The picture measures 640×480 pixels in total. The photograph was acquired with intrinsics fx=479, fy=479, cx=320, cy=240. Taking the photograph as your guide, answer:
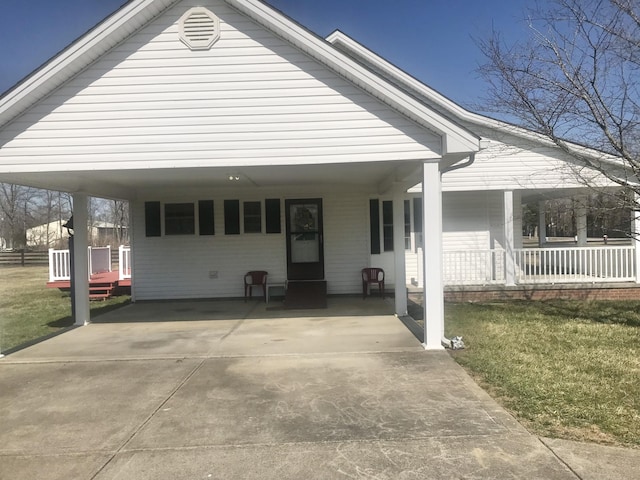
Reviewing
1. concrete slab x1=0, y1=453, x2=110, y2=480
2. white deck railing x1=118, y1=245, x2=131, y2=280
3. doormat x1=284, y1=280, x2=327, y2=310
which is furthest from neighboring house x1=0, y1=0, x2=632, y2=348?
white deck railing x1=118, y1=245, x2=131, y2=280

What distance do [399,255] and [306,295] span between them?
2.96 m

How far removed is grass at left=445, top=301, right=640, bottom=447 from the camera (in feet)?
13.0

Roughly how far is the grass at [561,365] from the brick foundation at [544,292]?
4.45ft

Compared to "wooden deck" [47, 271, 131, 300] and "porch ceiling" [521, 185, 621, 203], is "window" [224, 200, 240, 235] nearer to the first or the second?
"wooden deck" [47, 271, 131, 300]

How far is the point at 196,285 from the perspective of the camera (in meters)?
12.0

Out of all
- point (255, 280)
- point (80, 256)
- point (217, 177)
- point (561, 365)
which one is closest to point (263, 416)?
point (561, 365)

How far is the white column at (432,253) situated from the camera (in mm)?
6516

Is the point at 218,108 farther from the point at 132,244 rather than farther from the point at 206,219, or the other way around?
the point at 132,244

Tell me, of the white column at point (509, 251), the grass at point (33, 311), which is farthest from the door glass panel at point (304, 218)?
the grass at point (33, 311)

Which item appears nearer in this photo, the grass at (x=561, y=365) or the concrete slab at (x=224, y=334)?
the grass at (x=561, y=365)

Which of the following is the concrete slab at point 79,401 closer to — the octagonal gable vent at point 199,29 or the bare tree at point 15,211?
the octagonal gable vent at point 199,29

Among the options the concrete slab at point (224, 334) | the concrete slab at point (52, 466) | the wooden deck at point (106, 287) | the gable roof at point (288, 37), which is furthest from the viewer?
the wooden deck at point (106, 287)

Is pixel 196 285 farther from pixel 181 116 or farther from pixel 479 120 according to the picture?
pixel 479 120

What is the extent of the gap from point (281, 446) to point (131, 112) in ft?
15.8
